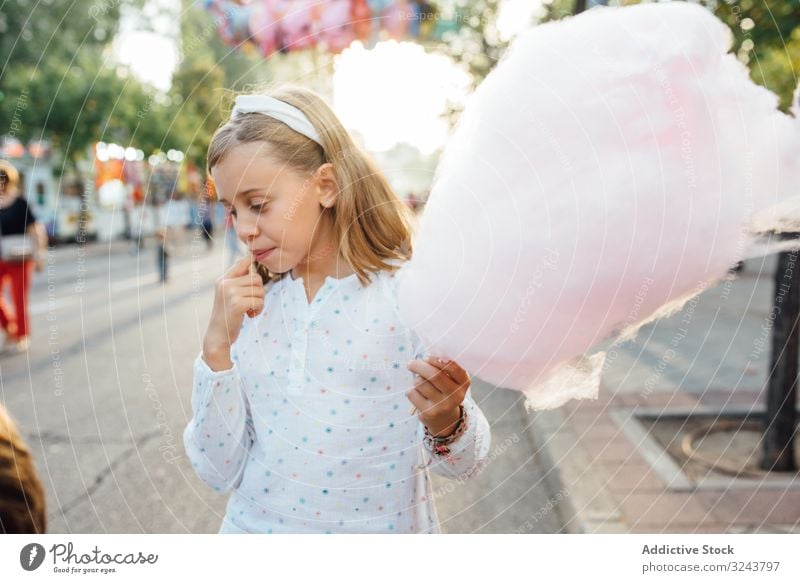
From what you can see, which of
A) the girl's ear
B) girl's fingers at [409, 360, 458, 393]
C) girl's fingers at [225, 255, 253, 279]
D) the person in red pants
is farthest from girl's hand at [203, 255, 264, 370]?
the person in red pants

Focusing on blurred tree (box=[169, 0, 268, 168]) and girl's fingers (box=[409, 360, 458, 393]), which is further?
blurred tree (box=[169, 0, 268, 168])

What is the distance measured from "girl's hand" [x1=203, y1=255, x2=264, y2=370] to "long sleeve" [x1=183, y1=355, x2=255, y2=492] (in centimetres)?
3

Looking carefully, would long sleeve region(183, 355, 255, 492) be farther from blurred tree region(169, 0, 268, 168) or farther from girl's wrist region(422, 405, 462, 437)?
blurred tree region(169, 0, 268, 168)

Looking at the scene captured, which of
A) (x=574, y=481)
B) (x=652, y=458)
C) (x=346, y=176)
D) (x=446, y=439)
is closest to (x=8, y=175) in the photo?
(x=574, y=481)

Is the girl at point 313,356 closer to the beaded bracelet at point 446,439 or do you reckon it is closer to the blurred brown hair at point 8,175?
the beaded bracelet at point 446,439

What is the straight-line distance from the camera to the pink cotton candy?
1.04 metres

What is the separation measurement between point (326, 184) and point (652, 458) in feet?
6.78

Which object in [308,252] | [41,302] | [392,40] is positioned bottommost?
[41,302]

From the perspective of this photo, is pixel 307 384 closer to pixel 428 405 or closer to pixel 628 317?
pixel 428 405

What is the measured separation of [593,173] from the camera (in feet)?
3.42

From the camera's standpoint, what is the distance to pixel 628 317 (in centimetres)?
112

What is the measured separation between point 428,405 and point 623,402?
2.56m
